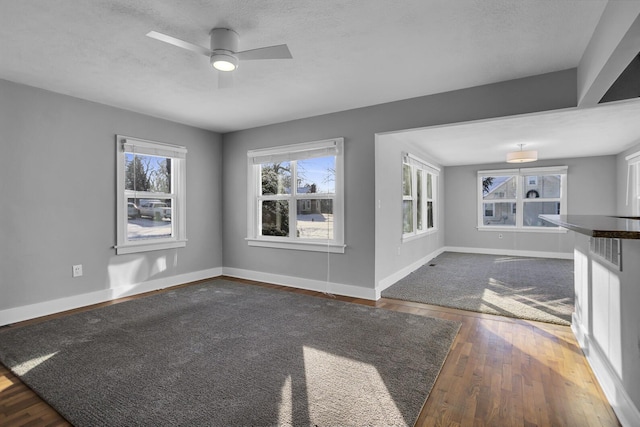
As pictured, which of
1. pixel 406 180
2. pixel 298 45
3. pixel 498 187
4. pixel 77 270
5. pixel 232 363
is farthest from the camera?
pixel 498 187

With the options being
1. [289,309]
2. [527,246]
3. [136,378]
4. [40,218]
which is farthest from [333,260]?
[527,246]

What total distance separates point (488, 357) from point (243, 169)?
4.22 meters

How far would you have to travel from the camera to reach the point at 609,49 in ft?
6.61

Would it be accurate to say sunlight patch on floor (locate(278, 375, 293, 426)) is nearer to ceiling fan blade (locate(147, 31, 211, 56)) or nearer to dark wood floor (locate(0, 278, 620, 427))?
dark wood floor (locate(0, 278, 620, 427))

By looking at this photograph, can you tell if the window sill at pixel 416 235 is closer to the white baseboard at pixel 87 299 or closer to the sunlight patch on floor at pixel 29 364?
the white baseboard at pixel 87 299

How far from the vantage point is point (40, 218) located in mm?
3568

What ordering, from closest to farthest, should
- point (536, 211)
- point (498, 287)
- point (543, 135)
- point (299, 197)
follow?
point (498, 287) < point (299, 197) < point (543, 135) < point (536, 211)

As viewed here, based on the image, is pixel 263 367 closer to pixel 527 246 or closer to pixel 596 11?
pixel 596 11

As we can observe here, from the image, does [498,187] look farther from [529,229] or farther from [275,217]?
[275,217]

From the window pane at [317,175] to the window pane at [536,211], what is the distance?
5731mm

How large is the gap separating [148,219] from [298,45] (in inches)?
131

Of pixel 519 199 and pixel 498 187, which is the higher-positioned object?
pixel 498 187

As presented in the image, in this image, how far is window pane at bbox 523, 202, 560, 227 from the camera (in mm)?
7613

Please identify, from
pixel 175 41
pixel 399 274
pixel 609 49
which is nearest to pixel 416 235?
pixel 399 274
